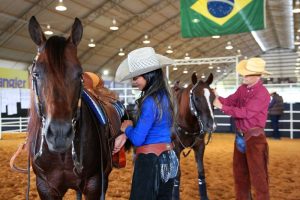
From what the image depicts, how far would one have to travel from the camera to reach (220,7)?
8.50m

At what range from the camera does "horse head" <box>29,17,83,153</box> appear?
174 cm

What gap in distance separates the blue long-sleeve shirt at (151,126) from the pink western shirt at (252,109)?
1.21 m

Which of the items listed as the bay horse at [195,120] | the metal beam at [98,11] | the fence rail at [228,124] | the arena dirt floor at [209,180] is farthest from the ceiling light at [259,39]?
the bay horse at [195,120]

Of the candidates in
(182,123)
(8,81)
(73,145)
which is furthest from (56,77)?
(8,81)

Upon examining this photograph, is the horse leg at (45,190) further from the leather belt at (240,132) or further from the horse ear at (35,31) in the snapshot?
the leather belt at (240,132)

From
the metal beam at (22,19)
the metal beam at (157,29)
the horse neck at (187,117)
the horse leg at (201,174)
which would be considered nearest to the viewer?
the horse leg at (201,174)

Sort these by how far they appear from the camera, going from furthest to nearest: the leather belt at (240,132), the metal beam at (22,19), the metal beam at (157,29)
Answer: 1. the metal beam at (157,29)
2. the metal beam at (22,19)
3. the leather belt at (240,132)

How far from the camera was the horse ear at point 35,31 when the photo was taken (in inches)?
79.1

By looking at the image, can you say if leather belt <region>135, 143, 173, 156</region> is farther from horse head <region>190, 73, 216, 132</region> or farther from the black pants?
horse head <region>190, 73, 216, 132</region>

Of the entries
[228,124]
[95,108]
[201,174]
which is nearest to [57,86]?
[95,108]

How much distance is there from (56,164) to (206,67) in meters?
39.3

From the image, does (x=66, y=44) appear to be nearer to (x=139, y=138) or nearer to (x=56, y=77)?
(x=56, y=77)

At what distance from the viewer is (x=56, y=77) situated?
1834 millimetres

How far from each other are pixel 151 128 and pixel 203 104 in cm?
216
